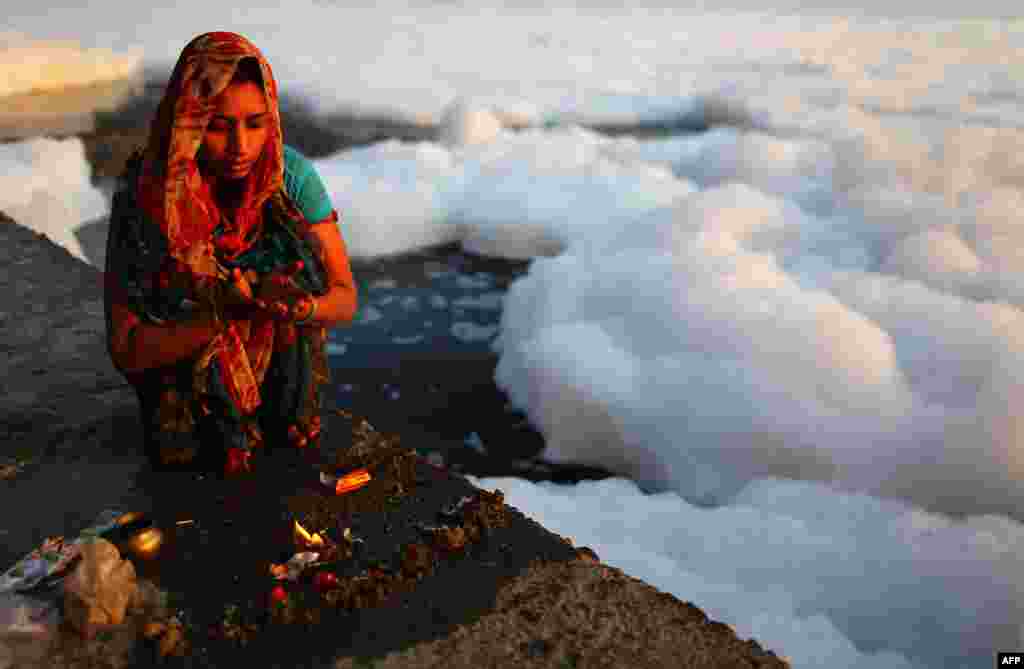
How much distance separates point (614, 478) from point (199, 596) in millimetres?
3586

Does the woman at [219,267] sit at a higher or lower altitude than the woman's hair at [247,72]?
lower

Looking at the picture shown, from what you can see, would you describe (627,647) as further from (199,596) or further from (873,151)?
(873,151)

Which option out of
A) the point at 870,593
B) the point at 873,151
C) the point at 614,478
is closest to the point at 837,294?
the point at 614,478

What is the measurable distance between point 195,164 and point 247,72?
1.09 ft

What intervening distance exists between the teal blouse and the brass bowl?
1.12 meters

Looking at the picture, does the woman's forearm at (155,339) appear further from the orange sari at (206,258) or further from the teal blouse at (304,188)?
the teal blouse at (304,188)

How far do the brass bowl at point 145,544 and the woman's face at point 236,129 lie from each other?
1133mm

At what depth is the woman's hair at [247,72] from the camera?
7.16 ft

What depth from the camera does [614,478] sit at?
543cm

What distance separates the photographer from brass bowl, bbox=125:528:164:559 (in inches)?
92.8

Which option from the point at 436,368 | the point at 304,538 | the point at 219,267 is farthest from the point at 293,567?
the point at 436,368

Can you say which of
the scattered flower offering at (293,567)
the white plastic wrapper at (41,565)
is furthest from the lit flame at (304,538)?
the white plastic wrapper at (41,565)

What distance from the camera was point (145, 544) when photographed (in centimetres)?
237

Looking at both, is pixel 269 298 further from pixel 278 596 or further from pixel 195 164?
pixel 278 596
